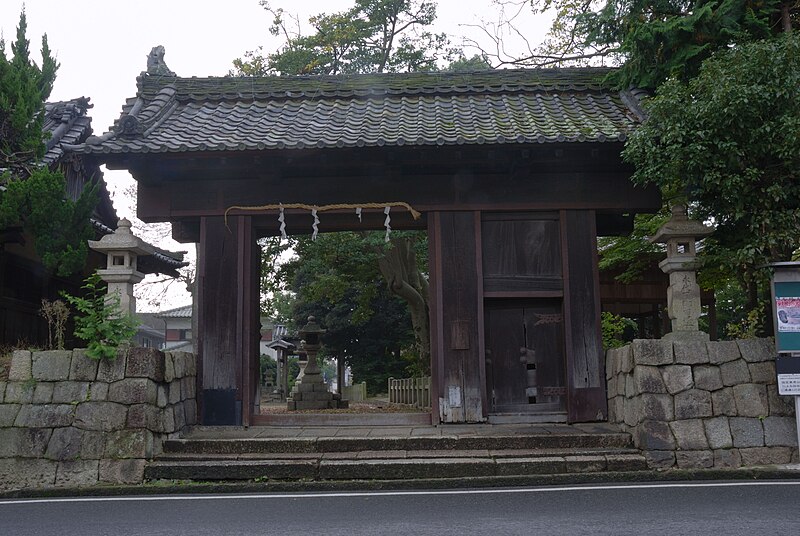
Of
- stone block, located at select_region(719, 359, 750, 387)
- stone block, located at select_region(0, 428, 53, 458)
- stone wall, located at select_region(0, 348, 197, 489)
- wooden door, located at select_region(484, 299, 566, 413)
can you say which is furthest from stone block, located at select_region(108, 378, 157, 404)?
stone block, located at select_region(719, 359, 750, 387)

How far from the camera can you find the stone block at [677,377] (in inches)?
331

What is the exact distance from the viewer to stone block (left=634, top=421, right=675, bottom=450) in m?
Result: 8.27

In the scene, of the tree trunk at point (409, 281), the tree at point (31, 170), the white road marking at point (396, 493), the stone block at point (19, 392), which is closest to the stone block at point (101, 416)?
the stone block at point (19, 392)

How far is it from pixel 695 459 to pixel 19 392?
8.19 metres

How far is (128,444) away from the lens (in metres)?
8.33

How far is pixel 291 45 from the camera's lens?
25.9 m

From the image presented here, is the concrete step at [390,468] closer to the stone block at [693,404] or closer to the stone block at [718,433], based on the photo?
the stone block at [693,404]

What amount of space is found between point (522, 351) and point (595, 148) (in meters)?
3.22

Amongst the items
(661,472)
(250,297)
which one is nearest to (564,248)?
(661,472)

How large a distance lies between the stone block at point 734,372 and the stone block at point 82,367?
7.73 metres

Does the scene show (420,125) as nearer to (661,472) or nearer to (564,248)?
(564,248)

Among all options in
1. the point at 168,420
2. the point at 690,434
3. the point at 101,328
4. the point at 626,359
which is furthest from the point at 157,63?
the point at 690,434

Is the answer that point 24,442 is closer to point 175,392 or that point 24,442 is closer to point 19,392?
point 19,392

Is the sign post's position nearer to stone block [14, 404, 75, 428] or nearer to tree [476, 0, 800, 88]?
tree [476, 0, 800, 88]
